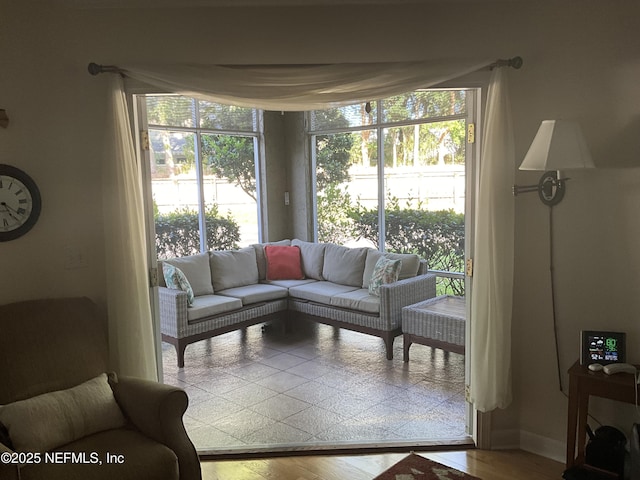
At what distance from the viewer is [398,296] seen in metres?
4.77

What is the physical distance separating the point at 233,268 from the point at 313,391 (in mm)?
1993

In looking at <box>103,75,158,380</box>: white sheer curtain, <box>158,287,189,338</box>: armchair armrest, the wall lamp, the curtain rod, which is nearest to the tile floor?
<box>158,287,189,338</box>: armchair armrest

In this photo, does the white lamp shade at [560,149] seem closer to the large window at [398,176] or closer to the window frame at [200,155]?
the large window at [398,176]

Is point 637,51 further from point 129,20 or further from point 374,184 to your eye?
point 374,184

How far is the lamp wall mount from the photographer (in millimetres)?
2789

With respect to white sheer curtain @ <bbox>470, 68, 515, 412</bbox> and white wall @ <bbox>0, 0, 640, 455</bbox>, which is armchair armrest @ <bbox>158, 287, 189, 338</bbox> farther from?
white sheer curtain @ <bbox>470, 68, 515, 412</bbox>

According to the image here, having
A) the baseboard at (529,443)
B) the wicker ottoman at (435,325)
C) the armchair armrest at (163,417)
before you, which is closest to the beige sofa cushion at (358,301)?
the wicker ottoman at (435,325)

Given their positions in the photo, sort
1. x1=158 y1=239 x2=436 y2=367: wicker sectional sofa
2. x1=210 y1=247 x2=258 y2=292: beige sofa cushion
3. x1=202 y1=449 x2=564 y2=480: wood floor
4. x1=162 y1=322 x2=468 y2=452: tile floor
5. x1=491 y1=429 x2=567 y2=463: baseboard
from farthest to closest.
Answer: x1=210 y1=247 x2=258 y2=292: beige sofa cushion, x1=158 y1=239 x2=436 y2=367: wicker sectional sofa, x1=162 y1=322 x2=468 y2=452: tile floor, x1=491 y1=429 x2=567 y2=463: baseboard, x1=202 y1=449 x2=564 y2=480: wood floor

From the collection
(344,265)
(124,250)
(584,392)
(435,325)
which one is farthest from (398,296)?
(124,250)

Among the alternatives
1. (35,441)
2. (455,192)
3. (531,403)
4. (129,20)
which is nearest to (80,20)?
(129,20)

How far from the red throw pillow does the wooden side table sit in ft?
12.2

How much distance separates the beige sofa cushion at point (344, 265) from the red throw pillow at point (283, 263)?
1.10 ft

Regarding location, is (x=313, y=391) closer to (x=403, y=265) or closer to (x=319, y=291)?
(x=319, y=291)

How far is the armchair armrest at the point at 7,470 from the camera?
76.9 inches
